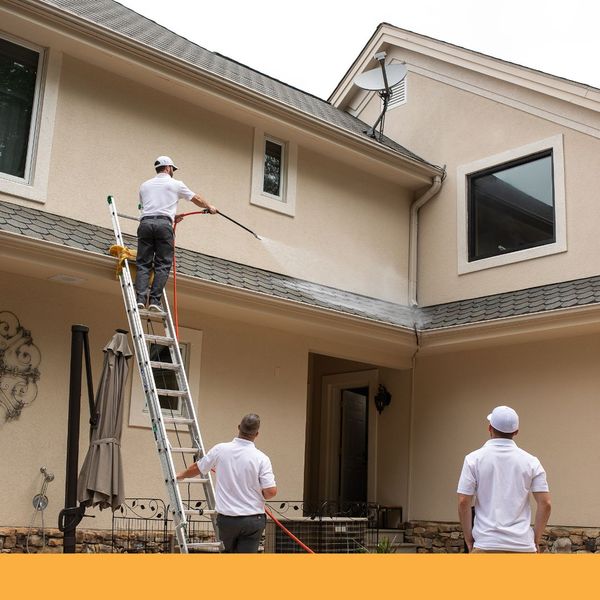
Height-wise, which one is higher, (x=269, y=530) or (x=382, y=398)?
(x=382, y=398)

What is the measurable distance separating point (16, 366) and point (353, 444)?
22.3 ft

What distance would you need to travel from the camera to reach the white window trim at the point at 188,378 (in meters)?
9.03

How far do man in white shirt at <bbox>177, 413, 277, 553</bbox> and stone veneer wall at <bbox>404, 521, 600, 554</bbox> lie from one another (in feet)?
18.6

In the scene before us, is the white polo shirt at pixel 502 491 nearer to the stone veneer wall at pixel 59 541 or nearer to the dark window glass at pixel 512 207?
the stone veneer wall at pixel 59 541

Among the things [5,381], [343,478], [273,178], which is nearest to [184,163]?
[273,178]

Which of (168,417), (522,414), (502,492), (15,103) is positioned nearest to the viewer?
(502,492)

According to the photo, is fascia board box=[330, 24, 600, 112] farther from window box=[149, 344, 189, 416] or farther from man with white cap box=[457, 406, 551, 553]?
man with white cap box=[457, 406, 551, 553]

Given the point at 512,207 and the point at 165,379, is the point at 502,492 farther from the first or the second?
the point at 512,207

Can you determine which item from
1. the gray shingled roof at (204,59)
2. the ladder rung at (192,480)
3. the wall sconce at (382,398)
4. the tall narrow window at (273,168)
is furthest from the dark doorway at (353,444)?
the ladder rung at (192,480)

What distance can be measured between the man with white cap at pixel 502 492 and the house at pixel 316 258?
463cm

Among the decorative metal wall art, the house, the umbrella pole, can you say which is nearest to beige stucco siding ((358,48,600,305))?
the house

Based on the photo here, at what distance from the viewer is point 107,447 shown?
6.75 meters

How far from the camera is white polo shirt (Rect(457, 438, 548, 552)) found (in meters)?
4.65

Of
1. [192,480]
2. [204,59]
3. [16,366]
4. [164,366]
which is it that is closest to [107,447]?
[164,366]
